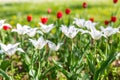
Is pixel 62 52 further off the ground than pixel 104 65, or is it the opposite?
pixel 104 65

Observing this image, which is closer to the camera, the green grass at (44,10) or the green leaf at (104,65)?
the green leaf at (104,65)

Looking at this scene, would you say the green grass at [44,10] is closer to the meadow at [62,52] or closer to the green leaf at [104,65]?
the meadow at [62,52]

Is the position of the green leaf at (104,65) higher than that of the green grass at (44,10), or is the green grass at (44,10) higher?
the green leaf at (104,65)

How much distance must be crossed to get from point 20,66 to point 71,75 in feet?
5.99

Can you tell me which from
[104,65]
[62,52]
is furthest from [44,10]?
[104,65]

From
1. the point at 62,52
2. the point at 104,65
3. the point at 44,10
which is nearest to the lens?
the point at 104,65

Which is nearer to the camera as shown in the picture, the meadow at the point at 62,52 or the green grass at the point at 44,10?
the meadow at the point at 62,52

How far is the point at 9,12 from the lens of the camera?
1466cm

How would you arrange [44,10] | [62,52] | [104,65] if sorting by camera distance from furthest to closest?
[44,10], [62,52], [104,65]

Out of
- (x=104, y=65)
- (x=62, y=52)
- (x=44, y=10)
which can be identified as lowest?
(x=44, y=10)

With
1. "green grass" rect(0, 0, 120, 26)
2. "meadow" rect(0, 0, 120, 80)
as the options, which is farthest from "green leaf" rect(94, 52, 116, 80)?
"green grass" rect(0, 0, 120, 26)

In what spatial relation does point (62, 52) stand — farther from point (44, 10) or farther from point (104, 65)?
point (44, 10)

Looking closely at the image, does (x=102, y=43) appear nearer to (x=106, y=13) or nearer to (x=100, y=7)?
(x=106, y=13)

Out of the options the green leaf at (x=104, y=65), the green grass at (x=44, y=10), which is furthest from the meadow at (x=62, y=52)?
the green grass at (x=44, y=10)
